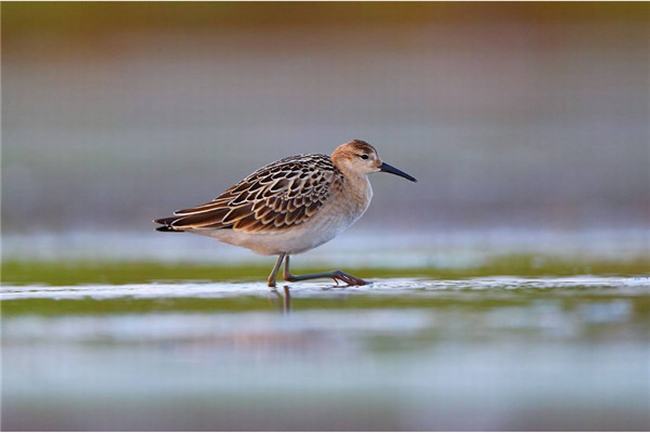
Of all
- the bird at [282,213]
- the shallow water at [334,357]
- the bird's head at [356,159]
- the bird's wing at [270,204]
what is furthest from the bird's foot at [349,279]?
the bird's head at [356,159]

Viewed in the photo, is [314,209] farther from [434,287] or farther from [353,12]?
[353,12]

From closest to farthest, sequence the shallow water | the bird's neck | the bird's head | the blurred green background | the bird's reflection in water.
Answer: the shallow water < the bird's reflection in water < the bird's neck < the bird's head < the blurred green background

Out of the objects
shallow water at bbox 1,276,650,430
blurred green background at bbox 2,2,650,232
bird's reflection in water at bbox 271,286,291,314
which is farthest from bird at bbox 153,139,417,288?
blurred green background at bbox 2,2,650,232

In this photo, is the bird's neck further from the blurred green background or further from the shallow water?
the blurred green background

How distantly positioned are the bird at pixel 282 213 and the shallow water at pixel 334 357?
2.31ft

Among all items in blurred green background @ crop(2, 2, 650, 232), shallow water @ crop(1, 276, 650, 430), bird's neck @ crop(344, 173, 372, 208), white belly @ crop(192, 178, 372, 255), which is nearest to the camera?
shallow water @ crop(1, 276, 650, 430)

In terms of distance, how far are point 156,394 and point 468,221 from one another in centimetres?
916

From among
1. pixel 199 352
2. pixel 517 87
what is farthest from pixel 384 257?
pixel 517 87

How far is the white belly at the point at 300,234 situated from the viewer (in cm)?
1274

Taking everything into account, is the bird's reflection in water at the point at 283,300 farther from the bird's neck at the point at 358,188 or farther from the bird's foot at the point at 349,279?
the bird's neck at the point at 358,188

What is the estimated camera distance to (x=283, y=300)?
454 inches

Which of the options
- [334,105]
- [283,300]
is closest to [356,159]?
[283,300]

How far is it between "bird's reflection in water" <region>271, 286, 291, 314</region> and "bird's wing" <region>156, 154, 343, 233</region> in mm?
726

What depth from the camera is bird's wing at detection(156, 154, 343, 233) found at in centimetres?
1279
